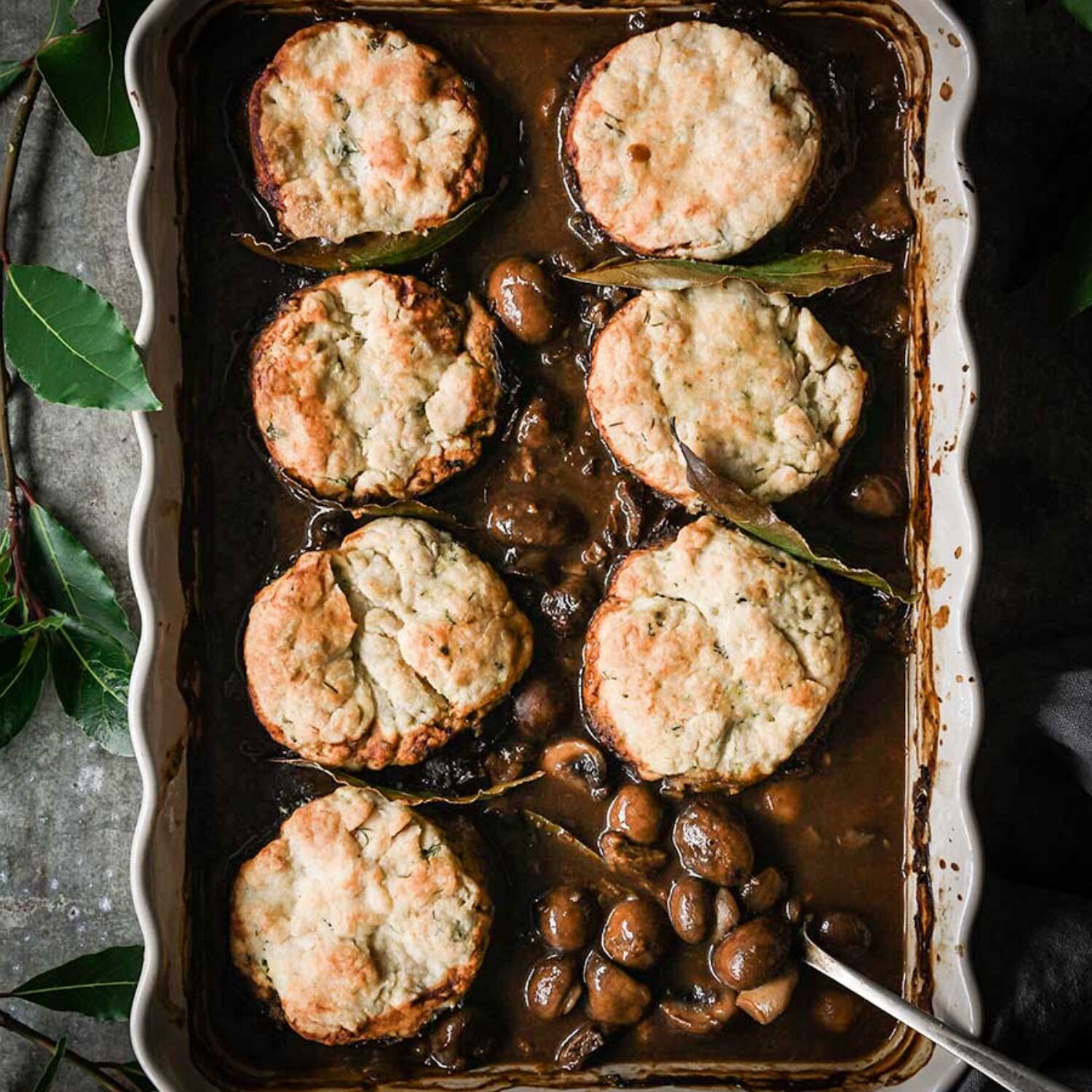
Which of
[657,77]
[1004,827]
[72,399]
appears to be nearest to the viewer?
[72,399]

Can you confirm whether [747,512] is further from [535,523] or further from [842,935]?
[842,935]

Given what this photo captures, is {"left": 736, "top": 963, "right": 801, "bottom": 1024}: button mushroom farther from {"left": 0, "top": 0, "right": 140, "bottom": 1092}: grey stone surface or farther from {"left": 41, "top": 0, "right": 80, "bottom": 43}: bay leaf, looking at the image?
{"left": 41, "top": 0, "right": 80, "bottom": 43}: bay leaf

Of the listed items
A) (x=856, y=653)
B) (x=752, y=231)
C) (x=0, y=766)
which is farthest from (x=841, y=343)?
(x=0, y=766)

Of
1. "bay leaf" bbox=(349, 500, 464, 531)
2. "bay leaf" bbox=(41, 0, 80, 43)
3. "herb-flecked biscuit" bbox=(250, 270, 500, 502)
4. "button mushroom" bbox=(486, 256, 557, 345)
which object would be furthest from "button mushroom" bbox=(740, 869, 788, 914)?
"bay leaf" bbox=(41, 0, 80, 43)

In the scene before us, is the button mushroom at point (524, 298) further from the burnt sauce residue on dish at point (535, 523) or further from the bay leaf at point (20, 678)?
the bay leaf at point (20, 678)

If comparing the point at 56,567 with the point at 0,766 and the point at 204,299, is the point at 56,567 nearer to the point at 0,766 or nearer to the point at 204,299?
the point at 0,766

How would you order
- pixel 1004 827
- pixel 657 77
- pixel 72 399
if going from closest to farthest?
pixel 72 399 → pixel 657 77 → pixel 1004 827

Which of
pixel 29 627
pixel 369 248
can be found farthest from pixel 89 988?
pixel 369 248
